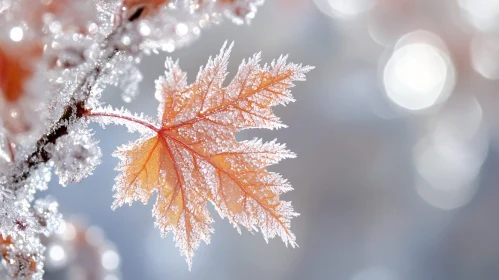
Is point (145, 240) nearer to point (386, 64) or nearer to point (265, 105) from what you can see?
point (265, 105)

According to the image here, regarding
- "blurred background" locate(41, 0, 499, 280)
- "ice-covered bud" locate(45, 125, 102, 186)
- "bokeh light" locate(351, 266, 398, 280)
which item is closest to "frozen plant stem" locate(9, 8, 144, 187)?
"ice-covered bud" locate(45, 125, 102, 186)

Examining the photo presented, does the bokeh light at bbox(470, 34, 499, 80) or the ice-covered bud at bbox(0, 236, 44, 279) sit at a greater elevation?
the bokeh light at bbox(470, 34, 499, 80)

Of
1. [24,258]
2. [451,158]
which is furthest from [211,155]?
[451,158]

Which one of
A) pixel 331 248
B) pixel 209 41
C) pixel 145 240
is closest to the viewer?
pixel 145 240

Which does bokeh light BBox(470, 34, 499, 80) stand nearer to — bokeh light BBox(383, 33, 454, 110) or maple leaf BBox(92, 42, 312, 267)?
bokeh light BBox(383, 33, 454, 110)

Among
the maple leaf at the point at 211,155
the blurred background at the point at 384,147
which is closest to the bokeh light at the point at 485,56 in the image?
the blurred background at the point at 384,147

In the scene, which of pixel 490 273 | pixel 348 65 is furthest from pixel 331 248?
pixel 348 65
